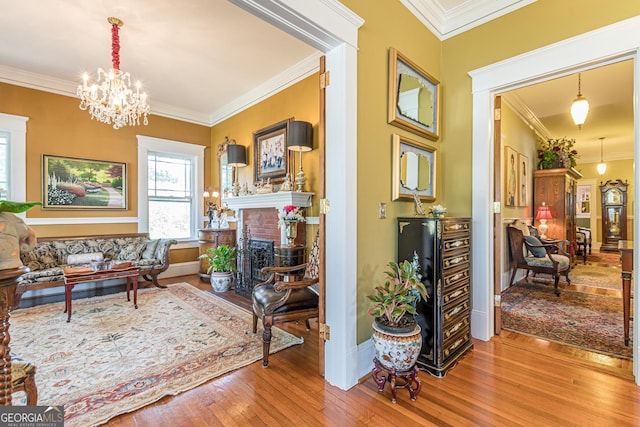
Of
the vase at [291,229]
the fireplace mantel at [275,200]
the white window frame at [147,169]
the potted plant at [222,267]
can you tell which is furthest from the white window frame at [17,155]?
the vase at [291,229]

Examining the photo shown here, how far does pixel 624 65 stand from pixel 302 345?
496 centimetres

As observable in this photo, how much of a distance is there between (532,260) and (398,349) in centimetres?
379

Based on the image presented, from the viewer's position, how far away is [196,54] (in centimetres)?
369

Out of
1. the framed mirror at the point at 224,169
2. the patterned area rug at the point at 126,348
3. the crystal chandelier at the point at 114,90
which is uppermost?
the crystal chandelier at the point at 114,90

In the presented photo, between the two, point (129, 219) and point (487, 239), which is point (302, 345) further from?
Answer: point (129, 219)

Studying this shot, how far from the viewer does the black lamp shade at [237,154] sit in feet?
16.1

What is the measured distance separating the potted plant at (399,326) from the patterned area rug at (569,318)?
1.79 metres

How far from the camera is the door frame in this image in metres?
2.27

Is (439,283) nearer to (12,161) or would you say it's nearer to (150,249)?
(150,249)

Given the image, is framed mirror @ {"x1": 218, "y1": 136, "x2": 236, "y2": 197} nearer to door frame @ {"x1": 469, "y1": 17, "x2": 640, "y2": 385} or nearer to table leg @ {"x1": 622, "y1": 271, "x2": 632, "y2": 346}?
door frame @ {"x1": 469, "y1": 17, "x2": 640, "y2": 385}

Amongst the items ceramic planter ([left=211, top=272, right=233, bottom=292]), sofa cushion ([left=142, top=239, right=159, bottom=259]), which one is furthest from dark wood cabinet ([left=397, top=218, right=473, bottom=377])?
sofa cushion ([left=142, top=239, right=159, bottom=259])

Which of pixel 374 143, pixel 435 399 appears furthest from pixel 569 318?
pixel 374 143

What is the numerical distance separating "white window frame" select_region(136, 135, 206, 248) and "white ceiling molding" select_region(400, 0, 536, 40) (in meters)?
4.65

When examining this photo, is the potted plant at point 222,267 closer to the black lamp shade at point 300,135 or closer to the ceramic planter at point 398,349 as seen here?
the black lamp shade at point 300,135
